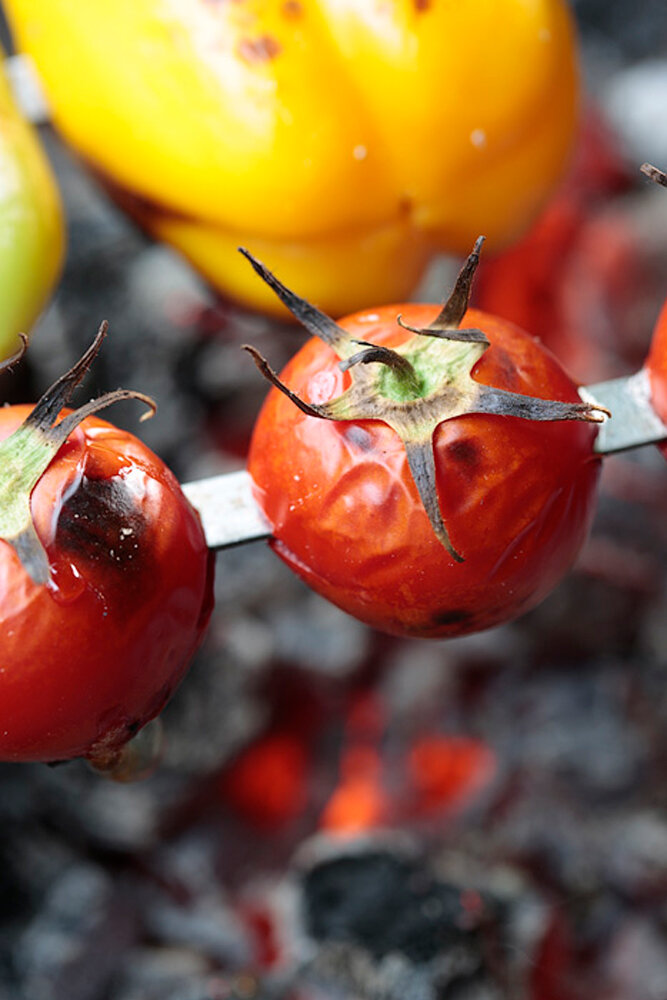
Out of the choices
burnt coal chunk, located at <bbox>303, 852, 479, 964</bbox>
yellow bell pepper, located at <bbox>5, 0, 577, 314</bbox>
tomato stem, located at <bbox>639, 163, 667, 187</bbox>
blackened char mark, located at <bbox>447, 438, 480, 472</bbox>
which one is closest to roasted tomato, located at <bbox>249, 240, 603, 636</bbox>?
blackened char mark, located at <bbox>447, 438, 480, 472</bbox>

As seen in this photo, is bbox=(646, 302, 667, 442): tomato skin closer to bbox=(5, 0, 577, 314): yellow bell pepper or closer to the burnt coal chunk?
bbox=(5, 0, 577, 314): yellow bell pepper

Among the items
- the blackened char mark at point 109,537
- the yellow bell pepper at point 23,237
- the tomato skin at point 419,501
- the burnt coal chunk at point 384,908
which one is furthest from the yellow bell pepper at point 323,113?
the burnt coal chunk at point 384,908

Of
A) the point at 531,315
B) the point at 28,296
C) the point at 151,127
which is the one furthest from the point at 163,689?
the point at 531,315

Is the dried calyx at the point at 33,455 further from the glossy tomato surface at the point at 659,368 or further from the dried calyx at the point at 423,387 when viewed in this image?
the glossy tomato surface at the point at 659,368

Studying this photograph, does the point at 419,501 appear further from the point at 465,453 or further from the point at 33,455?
the point at 33,455

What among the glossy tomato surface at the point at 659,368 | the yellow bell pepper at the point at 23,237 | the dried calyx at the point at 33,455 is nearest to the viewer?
the dried calyx at the point at 33,455

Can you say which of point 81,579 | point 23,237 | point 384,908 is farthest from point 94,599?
point 384,908

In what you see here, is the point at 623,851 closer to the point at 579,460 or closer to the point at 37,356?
the point at 579,460
